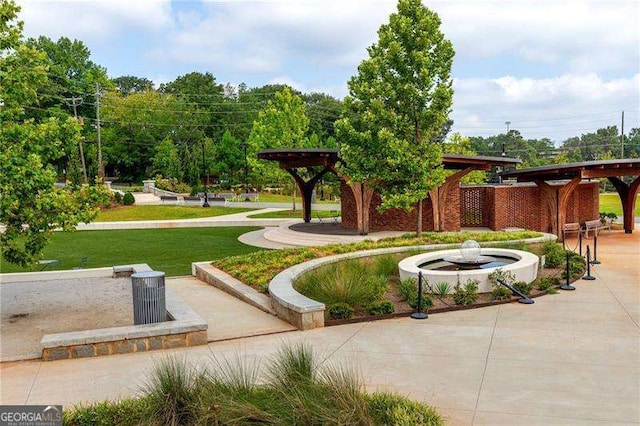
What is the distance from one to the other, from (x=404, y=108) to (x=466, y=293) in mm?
10592

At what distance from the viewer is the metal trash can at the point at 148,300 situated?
312 inches

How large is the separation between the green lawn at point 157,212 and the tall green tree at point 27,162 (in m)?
27.4

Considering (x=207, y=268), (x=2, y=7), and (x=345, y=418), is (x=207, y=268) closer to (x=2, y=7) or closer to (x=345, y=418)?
(x=2, y=7)

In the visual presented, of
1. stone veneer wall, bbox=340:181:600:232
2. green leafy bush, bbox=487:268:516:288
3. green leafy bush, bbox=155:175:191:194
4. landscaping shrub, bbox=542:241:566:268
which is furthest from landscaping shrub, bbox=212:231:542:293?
green leafy bush, bbox=155:175:191:194

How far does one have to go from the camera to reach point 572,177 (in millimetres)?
21828

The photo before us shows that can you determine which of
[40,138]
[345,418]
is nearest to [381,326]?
[345,418]

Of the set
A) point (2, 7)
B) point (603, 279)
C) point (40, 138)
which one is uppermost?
point (2, 7)

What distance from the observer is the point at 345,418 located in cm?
429

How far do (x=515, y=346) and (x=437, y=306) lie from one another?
2452 mm

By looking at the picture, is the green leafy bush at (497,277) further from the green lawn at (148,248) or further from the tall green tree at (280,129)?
the tall green tree at (280,129)

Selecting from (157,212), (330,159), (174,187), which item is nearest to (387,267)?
(330,159)

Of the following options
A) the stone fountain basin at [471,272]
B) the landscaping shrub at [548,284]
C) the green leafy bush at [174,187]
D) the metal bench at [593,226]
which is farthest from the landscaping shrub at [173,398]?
the green leafy bush at [174,187]

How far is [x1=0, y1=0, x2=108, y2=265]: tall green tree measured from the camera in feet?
26.3

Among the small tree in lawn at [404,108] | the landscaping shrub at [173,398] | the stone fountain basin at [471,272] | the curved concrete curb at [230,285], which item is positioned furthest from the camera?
the small tree in lawn at [404,108]
